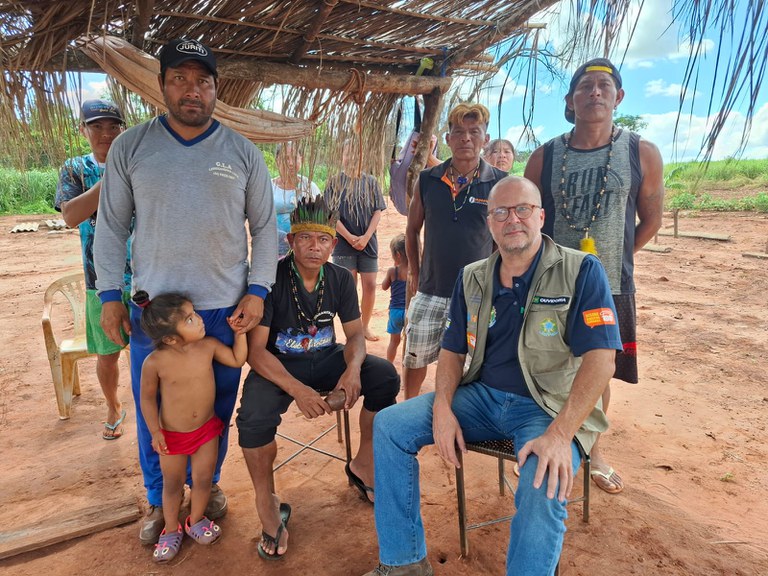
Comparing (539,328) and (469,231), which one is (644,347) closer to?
(469,231)

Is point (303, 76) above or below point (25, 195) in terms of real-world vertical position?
below

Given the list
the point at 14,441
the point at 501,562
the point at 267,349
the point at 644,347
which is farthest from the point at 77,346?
the point at 644,347

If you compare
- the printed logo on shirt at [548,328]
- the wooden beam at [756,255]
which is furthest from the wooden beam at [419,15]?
the wooden beam at [756,255]

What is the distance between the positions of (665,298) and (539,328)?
6.36m

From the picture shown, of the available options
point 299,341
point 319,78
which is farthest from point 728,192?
point 299,341

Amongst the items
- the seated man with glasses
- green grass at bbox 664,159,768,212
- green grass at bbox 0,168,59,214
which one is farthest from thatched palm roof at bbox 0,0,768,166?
green grass at bbox 0,168,59,214

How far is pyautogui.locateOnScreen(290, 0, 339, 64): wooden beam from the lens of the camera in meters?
2.41

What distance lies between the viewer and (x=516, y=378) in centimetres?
210

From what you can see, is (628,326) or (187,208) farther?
(628,326)

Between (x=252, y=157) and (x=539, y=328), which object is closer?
(x=539, y=328)

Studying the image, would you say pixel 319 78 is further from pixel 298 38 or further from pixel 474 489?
pixel 474 489

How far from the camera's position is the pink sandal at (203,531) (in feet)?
7.63

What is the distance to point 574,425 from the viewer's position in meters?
1.83

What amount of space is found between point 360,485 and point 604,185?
84.6 inches
